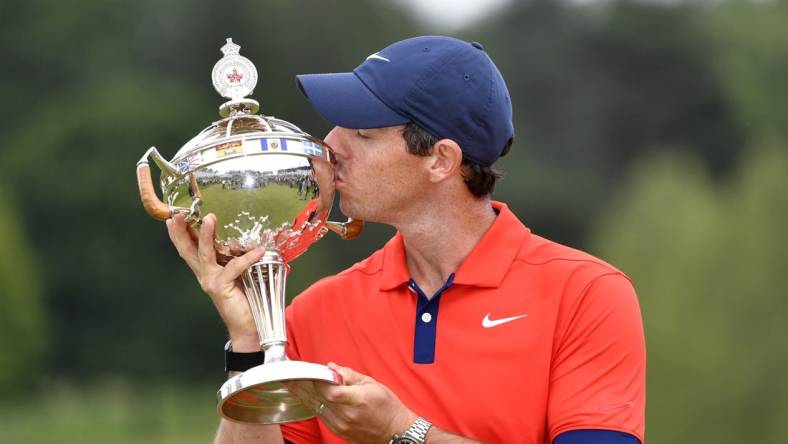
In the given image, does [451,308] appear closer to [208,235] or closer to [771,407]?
[208,235]

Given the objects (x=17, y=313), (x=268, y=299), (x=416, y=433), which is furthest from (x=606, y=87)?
(x=416, y=433)

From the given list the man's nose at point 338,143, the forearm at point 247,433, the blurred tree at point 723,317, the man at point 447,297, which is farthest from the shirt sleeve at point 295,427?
the blurred tree at point 723,317

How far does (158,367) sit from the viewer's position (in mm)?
48812

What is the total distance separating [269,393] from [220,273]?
1.18 feet

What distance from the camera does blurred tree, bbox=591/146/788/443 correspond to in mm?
35562

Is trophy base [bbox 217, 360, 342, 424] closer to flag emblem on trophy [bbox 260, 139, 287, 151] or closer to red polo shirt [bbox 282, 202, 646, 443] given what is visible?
red polo shirt [bbox 282, 202, 646, 443]

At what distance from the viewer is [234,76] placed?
409 cm

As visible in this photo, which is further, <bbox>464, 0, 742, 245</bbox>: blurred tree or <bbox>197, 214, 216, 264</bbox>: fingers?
<bbox>464, 0, 742, 245</bbox>: blurred tree

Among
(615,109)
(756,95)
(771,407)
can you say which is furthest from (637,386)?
(615,109)

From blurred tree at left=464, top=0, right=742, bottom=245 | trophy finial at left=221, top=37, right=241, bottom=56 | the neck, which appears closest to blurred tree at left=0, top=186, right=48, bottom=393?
blurred tree at left=464, top=0, right=742, bottom=245

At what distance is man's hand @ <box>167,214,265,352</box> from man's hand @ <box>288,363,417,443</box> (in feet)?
0.93

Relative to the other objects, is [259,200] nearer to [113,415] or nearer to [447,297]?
[447,297]

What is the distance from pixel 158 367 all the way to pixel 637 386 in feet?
151

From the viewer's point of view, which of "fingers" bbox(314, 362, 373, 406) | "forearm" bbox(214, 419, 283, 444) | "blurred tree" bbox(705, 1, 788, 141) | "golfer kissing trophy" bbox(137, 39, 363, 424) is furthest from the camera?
"blurred tree" bbox(705, 1, 788, 141)
